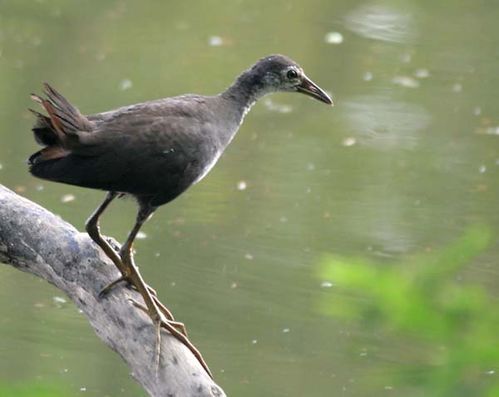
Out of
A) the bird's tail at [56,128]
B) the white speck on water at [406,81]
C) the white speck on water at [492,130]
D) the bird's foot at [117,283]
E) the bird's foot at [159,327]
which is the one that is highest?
the bird's tail at [56,128]

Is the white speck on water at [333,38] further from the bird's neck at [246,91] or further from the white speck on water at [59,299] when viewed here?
the bird's neck at [246,91]

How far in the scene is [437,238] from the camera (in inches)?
230

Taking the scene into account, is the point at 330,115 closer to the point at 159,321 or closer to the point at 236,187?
the point at 236,187

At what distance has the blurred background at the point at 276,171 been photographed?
16.1ft

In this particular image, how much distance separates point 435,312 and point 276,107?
5.83m

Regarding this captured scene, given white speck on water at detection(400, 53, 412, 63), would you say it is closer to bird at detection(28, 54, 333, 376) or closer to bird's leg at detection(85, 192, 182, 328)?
bird at detection(28, 54, 333, 376)

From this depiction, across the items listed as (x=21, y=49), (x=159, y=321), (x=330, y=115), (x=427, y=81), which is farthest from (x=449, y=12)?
(x=159, y=321)

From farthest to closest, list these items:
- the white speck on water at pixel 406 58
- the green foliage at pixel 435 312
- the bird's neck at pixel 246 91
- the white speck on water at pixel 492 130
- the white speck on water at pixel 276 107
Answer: the white speck on water at pixel 406 58 < the white speck on water at pixel 276 107 < the white speck on water at pixel 492 130 < the bird's neck at pixel 246 91 < the green foliage at pixel 435 312

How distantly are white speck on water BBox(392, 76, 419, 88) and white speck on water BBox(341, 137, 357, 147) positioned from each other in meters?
0.87

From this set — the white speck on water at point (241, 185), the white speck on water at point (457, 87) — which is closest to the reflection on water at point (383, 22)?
the white speck on water at point (457, 87)

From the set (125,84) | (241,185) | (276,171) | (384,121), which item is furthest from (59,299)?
(384,121)

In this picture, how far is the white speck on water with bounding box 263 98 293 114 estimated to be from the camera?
7305 millimetres

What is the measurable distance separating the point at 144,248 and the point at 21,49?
8.51 feet

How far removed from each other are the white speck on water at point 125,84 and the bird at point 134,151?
3.86 m
